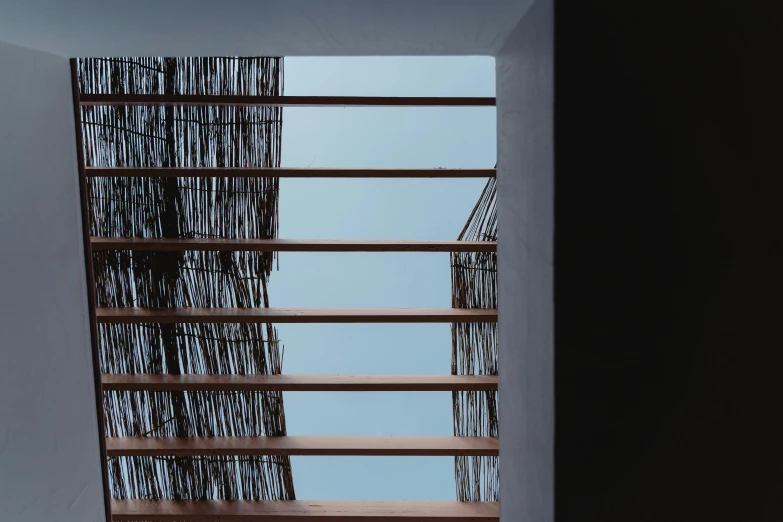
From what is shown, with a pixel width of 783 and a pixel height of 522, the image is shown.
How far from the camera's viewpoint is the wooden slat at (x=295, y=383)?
9.20 ft

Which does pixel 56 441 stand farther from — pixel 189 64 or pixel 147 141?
pixel 189 64

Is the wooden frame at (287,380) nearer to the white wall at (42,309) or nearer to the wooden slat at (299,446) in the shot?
the wooden slat at (299,446)

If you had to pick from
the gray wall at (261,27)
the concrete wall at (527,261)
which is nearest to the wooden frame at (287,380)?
the gray wall at (261,27)

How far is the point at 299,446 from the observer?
2.89 metres

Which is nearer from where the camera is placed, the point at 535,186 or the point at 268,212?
the point at 535,186

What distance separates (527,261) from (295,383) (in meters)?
1.67

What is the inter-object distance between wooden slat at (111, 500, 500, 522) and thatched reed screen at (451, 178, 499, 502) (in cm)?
16

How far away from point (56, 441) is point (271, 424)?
3.82 ft

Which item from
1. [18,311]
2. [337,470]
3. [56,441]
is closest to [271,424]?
[56,441]

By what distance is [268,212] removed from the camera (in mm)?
2646
